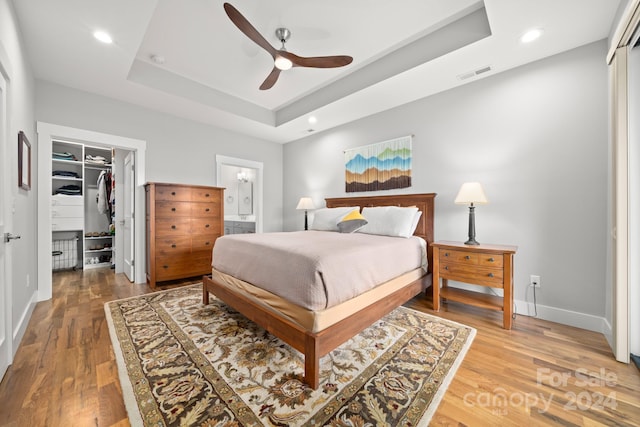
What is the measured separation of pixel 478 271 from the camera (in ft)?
7.93

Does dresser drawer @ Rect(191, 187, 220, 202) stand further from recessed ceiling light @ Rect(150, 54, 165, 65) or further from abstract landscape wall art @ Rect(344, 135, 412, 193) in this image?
abstract landscape wall art @ Rect(344, 135, 412, 193)

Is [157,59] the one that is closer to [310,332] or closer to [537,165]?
[310,332]

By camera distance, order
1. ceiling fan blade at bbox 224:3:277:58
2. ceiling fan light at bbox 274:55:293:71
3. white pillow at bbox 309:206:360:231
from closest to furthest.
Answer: ceiling fan blade at bbox 224:3:277:58 → ceiling fan light at bbox 274:55:293:71 → white pillow at bbox 309:206:360:231

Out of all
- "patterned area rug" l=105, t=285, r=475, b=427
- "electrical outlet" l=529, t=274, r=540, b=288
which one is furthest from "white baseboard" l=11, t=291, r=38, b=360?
"electrical outlet" l=529, t=274, r=540, b=288

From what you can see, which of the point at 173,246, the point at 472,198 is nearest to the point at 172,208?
the point at 173,246

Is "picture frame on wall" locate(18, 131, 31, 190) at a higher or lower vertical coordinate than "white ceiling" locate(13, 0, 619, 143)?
lower

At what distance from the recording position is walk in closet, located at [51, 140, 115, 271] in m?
4.44

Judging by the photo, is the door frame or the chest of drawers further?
the chest of drawers

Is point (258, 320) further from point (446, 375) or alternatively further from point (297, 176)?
point (297, 176)

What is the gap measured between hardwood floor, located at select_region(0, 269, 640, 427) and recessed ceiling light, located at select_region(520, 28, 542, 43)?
2.63 metres

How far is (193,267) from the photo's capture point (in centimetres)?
377

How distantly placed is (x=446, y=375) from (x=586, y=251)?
1.92 metres

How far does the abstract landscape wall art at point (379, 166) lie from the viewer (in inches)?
141

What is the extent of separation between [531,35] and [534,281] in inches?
91.8
